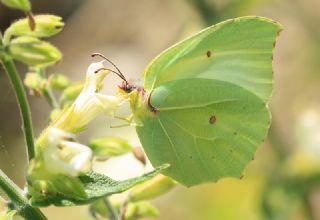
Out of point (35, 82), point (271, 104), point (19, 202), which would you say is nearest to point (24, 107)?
point (19, 202)

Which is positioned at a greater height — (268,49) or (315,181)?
(268,49)

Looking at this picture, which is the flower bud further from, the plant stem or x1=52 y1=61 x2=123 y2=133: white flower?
x1=52 y1=61 x2=123 y2=133: white flower

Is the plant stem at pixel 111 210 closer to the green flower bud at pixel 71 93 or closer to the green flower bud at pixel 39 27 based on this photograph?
the green flower bud at pixel 71 93

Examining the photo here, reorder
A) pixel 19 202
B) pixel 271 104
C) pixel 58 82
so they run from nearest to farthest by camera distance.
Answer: pixel 19 202 → pixel 58 82 → pixel 271 104

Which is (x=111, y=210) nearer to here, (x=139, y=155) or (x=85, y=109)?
(x=139, y=155)

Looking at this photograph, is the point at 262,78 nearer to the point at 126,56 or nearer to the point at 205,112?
the point at 205,112

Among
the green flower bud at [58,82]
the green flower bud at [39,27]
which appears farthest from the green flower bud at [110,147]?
the green flower bud at [39,27]

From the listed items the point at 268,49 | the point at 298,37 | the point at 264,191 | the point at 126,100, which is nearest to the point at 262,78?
the point at 268,49
